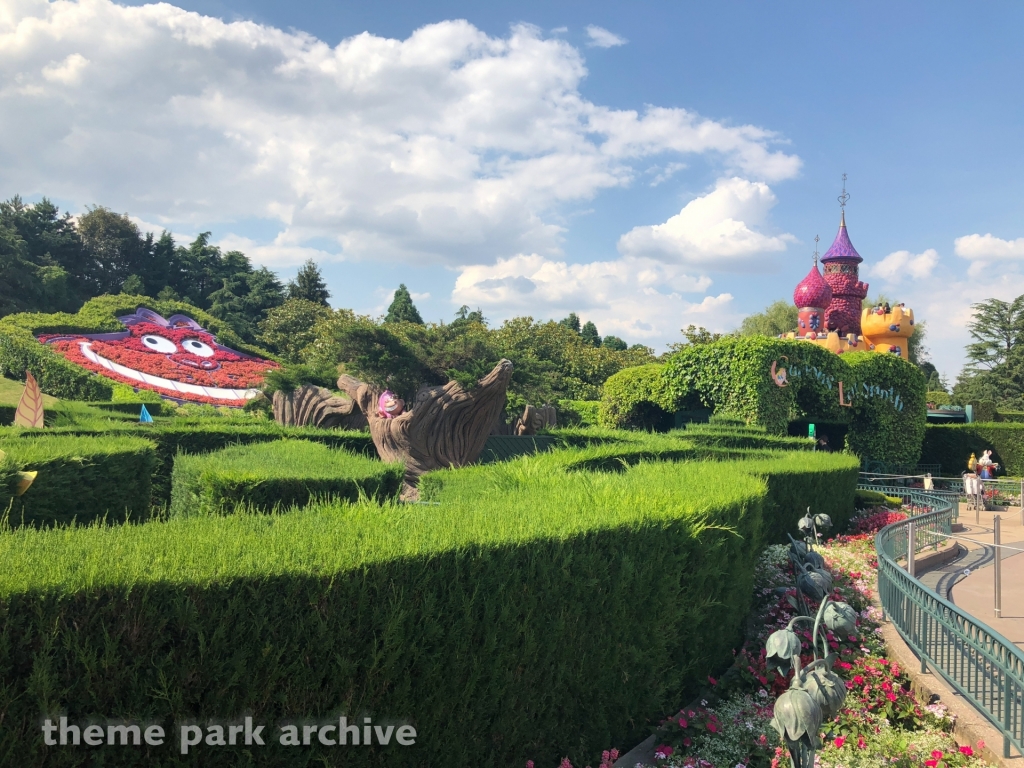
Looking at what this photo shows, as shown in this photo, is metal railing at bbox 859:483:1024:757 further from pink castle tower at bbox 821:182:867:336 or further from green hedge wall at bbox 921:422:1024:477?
pink castle tower at bbox 821:182:867:336

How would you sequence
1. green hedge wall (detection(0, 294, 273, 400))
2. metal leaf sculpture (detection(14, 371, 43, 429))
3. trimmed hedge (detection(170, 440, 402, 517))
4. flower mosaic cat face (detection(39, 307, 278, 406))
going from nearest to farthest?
1. trimmed hedge (detection(170, 440, 402, 517))
2. metal leaf sculpture (detection(14, 371, 43, 429))
3. green hedge wall (detection(0, 294, 273, 400))
4. flower mosaic cat face (detection(39, 307, 278, 406))

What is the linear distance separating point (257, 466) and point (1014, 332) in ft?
193

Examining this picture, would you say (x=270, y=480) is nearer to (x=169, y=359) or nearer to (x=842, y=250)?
(x=169, y=359)

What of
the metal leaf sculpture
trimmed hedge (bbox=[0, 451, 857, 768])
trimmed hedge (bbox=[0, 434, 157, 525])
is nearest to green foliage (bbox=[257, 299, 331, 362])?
the metal leaf sculpture

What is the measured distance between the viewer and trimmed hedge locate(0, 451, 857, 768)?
2.55 m

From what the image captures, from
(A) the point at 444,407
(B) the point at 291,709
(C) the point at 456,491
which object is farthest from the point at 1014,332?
(B) the point at 291,709

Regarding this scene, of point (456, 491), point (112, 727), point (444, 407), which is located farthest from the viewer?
point (444, 407)

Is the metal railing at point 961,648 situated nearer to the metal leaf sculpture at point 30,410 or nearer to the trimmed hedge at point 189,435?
the trimmed hedge at point 189,435

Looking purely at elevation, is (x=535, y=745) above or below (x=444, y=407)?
below

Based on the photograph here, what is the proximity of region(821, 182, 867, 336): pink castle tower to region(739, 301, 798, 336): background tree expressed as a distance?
1853 centimetres

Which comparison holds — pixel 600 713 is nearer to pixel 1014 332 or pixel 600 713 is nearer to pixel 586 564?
pixel 586 564

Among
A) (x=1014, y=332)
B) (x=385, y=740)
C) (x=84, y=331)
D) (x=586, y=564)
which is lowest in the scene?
(x=385, y=740)

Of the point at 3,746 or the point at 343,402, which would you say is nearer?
the point at 3,746

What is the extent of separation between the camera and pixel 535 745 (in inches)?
164
